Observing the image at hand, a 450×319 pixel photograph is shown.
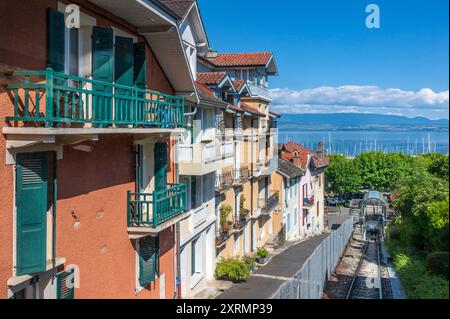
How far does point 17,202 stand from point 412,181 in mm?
8768

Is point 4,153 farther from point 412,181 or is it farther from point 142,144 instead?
point 412,181

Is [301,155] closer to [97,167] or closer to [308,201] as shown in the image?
[308,201]

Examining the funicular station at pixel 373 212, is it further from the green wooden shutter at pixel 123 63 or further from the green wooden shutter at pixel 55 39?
the green wooden shutter at pixel 55 39

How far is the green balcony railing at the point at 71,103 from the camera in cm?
545

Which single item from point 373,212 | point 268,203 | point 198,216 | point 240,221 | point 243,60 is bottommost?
point 240,221

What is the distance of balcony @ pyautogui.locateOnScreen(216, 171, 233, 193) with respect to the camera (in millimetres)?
17812

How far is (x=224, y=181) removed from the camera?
18.4 metres

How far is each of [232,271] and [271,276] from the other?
5.13 feet

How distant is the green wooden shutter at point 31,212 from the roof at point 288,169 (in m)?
23.5

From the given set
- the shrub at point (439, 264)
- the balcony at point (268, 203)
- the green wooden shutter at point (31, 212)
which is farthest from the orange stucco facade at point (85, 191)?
the balcony at point (268, 203)

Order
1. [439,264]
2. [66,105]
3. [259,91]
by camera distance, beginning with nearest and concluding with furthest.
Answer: [439,264] → [66,105] → [259,91]

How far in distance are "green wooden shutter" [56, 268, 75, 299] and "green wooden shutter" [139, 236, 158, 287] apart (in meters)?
2.65

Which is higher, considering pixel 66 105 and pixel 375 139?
pixel 66 105

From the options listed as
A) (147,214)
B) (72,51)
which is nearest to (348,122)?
(147,214)
